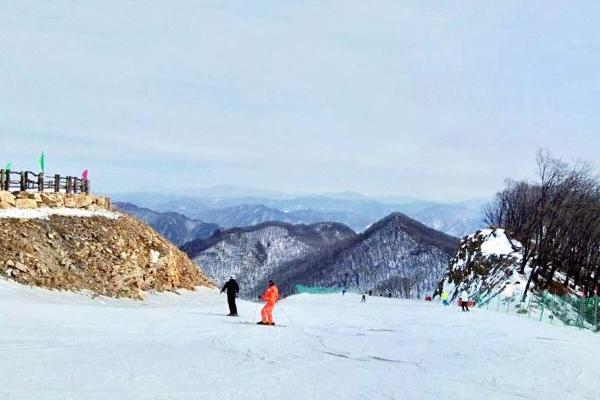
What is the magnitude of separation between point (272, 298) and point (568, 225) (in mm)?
43993

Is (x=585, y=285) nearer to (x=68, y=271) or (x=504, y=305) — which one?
(x=504, y=305)

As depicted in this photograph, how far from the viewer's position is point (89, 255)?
32406 mm

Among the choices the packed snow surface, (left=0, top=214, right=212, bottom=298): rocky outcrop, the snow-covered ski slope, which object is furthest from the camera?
the packed snow surface

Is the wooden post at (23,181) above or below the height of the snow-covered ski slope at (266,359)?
above

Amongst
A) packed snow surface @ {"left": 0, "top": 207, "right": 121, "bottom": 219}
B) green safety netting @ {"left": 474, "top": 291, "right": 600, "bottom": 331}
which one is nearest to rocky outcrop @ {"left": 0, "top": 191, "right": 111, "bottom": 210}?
packed snow surface @ {"left": 0, "top": 207, "right": 121, "bottom": 219}

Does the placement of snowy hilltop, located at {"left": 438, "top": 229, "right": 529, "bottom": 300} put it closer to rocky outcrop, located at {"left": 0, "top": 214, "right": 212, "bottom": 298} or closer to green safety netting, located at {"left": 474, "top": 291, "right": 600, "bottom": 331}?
green safety netting, located at {"left": 474, "top": 291, "right": 600, "bottom": 331}

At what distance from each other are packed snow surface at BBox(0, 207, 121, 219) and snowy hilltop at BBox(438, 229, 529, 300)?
3225 centimetres

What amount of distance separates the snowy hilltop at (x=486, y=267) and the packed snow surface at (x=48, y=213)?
3225cm

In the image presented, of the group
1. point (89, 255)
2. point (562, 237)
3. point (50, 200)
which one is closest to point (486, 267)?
point (562, 237)

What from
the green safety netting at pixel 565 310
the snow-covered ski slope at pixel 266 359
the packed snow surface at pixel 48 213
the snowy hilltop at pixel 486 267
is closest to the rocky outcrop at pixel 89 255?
the packed snow surface at pixel 48 213

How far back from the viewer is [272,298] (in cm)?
2130

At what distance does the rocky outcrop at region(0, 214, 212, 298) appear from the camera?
91.1ft

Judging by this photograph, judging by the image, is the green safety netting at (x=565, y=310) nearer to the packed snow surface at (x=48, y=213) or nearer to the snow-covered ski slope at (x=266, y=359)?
the snow-covered ski slope at (x=266, y=359)

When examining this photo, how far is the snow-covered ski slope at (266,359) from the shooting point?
1098 cm
